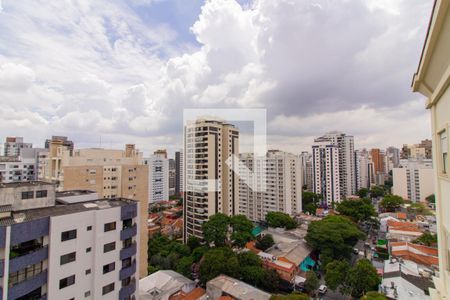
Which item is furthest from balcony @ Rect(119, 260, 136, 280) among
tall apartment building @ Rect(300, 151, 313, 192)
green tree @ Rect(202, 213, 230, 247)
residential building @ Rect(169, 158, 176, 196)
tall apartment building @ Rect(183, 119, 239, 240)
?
residential building @ Rect(169, 158, 176, 196)

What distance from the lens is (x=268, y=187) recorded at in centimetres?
1249

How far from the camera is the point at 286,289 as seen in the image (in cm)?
620

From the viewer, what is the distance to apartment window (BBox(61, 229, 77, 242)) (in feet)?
10.5

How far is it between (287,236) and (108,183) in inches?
301

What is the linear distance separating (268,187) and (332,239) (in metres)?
5.52

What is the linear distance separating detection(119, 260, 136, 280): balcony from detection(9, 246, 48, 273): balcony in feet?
4.24

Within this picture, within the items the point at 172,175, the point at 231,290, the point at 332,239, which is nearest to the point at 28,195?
the point at 231,290

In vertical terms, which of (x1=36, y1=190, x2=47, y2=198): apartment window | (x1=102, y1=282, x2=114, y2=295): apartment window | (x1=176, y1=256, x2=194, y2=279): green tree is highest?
(x1=36, y1=190, x2=47, y2=198): apartment window

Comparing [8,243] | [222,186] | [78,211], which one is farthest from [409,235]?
[8,243]

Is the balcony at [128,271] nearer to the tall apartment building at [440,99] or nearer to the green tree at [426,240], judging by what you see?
the tall apartment building at [440,99]

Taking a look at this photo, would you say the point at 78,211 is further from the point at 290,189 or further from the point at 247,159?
the point at 290,189

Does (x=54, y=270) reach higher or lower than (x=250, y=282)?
higher

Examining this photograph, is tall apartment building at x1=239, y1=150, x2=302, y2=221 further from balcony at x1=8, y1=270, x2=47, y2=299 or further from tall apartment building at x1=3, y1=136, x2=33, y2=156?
tall apartment building at x1=3, y1=136, x2=33, y2=156

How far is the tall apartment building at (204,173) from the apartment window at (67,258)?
6346 millimetres
